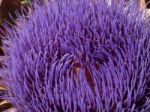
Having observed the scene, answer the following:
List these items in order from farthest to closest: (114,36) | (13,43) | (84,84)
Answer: (13,43) < (114,36) < (84,84)

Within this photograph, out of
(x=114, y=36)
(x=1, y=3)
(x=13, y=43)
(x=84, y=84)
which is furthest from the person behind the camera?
(x=1, y=3)

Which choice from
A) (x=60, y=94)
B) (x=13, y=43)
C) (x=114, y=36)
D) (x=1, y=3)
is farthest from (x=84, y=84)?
(x=1, y=3)

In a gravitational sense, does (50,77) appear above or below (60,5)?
below

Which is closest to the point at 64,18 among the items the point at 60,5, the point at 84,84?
the point at 60,5

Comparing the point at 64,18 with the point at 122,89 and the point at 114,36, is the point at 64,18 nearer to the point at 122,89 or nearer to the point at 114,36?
the point at 114,36

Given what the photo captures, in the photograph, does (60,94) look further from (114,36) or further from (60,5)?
Answer: (60,5)

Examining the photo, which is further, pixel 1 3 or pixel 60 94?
pixel 1 3
